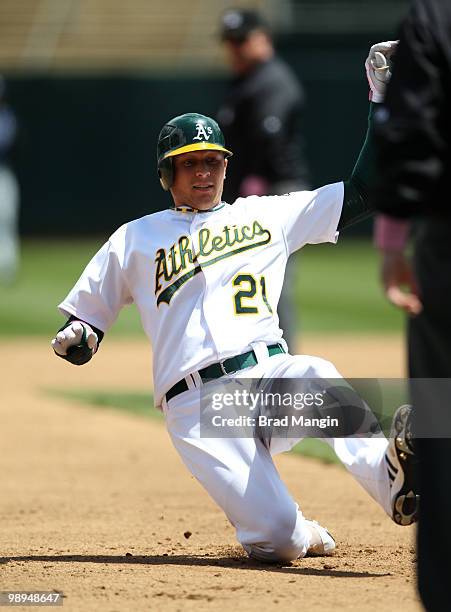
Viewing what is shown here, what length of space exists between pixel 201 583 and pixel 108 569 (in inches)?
16.1

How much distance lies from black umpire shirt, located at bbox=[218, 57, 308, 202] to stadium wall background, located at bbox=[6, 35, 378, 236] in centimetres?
1195

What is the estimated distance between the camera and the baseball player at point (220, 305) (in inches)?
165

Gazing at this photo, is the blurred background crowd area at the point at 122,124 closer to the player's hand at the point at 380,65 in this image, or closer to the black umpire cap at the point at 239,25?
the black umpire cap at the point at 239,25

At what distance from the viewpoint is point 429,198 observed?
9.89 feet

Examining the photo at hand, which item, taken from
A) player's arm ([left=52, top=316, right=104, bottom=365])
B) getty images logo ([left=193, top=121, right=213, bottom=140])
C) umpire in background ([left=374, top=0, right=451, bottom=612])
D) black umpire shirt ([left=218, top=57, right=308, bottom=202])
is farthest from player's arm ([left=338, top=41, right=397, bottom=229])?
black umpire shirt ([left=218, top=57, right=308, bottom=202])

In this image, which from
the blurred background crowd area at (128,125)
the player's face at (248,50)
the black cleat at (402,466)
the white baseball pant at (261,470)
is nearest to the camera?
the black cleat at (402,466)

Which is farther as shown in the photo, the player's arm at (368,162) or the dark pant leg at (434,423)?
the player's arm at (368,162)

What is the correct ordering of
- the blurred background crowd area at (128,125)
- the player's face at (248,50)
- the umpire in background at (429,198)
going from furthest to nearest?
the blurred background crowd area at (128,125), the player's face at (248,50), the umpire in background at (429,198)

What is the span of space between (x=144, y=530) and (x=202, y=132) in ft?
5.36

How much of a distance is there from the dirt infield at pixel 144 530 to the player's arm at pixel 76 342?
28.3 inches

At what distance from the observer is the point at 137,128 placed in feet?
67.9

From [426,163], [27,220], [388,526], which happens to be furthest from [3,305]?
[426,163]

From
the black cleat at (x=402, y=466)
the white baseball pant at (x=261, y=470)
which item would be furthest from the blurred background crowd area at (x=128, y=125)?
the black cleat at (x=402, y=466)

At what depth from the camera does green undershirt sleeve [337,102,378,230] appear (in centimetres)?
450
